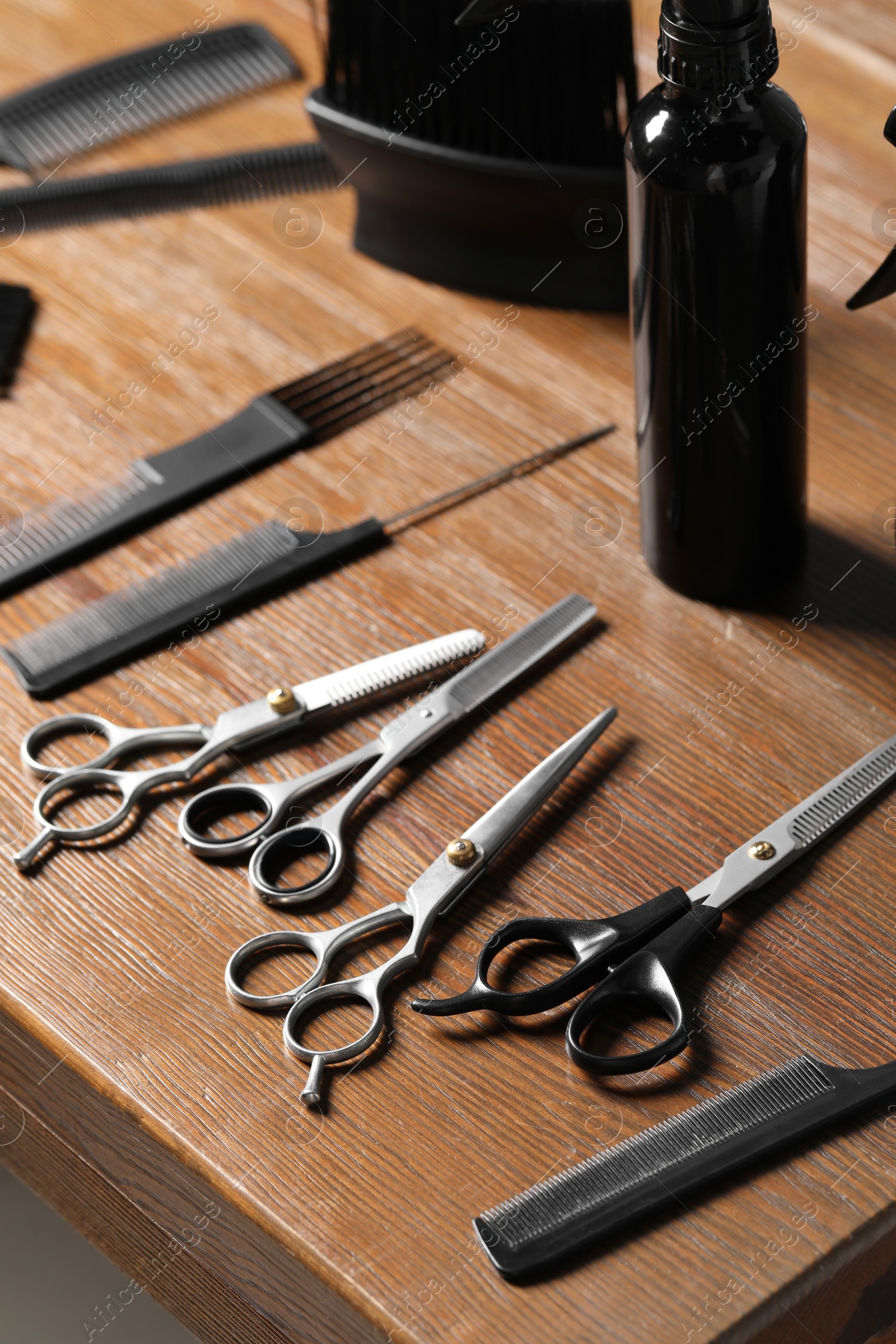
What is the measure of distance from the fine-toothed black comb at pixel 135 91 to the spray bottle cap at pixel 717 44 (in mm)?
682

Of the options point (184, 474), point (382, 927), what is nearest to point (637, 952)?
point (382, 927)

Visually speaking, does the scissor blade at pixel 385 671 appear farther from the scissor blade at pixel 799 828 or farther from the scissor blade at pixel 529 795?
the scissor blade at pixel 799 828

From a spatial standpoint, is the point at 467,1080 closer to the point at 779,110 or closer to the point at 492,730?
the point at 492,730

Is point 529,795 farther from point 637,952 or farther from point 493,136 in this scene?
point 493,136

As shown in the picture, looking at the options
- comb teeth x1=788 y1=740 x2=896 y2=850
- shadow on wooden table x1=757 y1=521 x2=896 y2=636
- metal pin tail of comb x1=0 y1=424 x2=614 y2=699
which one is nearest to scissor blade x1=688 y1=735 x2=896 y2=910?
comb teeth x1=788 y1=740 x2=896 y2=850

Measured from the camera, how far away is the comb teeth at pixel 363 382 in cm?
98

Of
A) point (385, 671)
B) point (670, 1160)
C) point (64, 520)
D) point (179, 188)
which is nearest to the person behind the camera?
point (670, 1160)

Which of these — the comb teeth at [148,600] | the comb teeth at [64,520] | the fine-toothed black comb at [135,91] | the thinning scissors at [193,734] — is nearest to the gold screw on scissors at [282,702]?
the thinning scissors at [193,734]

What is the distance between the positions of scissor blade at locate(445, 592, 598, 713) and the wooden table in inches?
0.7

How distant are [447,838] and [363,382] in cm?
40

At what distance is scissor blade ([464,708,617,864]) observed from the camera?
715 mm

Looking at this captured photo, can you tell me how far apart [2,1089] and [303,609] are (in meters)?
0.34

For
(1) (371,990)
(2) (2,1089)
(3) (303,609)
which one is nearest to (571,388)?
(3) (303,609)

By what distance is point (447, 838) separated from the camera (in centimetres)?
75
